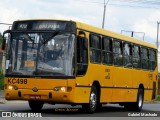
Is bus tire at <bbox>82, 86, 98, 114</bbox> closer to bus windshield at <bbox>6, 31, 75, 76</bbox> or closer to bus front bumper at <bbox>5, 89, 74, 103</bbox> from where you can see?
bus front bumper at <bbox>5, 89, 74, 103</bbox>

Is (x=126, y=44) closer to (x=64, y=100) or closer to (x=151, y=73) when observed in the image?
(x=151, y=73)

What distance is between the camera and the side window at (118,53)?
76.3ft

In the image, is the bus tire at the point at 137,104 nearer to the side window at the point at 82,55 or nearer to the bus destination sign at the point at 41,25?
the side window at the point at 82,55

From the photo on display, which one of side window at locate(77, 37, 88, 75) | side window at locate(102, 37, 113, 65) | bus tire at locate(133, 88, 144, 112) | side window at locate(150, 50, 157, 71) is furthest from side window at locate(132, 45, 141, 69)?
side window at locate(77, 37, 88, 75)

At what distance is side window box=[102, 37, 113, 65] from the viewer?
2205 cm

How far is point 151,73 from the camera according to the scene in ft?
92.8

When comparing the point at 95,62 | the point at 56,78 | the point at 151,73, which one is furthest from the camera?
the point at 151,73

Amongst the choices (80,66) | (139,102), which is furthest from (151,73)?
(80,66)

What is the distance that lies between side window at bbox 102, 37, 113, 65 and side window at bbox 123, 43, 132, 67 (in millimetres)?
1750

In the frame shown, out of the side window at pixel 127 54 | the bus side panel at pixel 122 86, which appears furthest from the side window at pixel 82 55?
the side window at pixel 127 54

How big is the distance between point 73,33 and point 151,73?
9.70 metres

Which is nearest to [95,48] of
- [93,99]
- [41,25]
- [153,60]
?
[93,99]

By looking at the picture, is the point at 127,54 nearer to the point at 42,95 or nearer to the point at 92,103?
the point at 92,103

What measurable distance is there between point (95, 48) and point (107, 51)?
1313 millimetres
